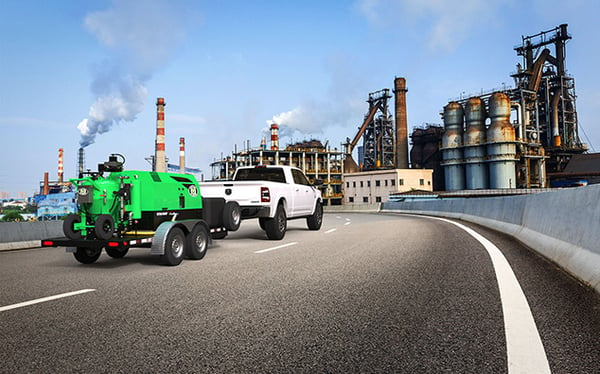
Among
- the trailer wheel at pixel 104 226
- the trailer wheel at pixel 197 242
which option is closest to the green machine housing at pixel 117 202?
the trailer wheel at pixel 104 226

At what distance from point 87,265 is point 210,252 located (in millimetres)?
2441

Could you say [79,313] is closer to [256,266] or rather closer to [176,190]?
[256,266]

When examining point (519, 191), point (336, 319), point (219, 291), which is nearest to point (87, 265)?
point (219, 291)

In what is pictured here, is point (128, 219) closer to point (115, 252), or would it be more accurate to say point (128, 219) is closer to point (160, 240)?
point (160, 240)

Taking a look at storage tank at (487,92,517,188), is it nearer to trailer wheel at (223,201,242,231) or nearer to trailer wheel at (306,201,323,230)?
trailer wheel at (306,201,323,230)

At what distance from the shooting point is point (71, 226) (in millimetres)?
7473

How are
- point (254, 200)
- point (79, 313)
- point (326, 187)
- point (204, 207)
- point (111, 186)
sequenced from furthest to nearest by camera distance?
1. point (326, 187)
2. point (254, 200)
3. point (204, 207)
4. point (111, 186)
5. point (79, 313)

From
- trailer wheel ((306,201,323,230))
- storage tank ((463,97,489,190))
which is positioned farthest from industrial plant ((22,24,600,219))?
trailer wheel ((306,201,323,230))

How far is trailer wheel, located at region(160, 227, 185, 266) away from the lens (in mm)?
7227

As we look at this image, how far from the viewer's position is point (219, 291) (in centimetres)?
513

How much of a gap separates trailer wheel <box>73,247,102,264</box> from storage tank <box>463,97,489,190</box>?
6859 centimetres

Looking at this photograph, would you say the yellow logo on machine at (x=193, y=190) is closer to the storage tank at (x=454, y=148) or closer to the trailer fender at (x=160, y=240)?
the trailer fender at (x=160, y=240)

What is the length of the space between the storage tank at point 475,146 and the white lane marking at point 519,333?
68423 millimetres

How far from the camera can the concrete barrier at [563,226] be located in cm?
518
